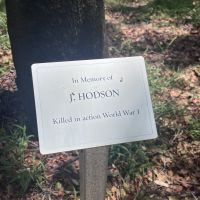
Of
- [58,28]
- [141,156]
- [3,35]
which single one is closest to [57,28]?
[58,28]

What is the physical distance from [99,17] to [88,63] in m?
0.91

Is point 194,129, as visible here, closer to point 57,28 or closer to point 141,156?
point 141,156

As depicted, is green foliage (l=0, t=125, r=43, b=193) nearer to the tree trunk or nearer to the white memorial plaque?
the tree trunk

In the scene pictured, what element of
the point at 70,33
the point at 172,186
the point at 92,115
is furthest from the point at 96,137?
the point at 172,186

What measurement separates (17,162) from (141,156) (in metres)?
0.95

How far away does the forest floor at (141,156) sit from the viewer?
3.09 metres

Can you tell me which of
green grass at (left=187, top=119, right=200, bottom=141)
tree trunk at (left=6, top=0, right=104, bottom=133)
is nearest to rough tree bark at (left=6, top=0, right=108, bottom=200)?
tree trunk at (left=6, top=0, right=104, bottom=133)

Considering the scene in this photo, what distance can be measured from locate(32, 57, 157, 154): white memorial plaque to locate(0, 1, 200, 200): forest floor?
1122 mm

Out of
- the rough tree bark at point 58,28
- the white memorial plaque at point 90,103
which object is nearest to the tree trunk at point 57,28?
the rough tree bark at point 58,28

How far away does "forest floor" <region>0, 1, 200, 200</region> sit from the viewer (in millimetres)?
3086

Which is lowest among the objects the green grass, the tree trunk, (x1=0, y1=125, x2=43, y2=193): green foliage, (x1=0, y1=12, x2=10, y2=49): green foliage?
(x1=0, y1=12, x2=10, y2=49): green foliage

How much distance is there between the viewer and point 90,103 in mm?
2021

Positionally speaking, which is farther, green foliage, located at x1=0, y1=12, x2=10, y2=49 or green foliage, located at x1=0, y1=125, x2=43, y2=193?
green foliage, located at x1=0, y1=12, x2=10, y2=49

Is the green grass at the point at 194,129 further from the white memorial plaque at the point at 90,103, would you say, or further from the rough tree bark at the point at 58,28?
the white memorial plaque at the point at 90,103
